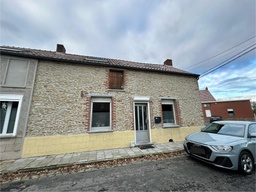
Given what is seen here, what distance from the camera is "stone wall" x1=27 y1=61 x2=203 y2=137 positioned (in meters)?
5.24

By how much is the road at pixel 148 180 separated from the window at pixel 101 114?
7.90ft

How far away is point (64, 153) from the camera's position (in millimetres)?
5105

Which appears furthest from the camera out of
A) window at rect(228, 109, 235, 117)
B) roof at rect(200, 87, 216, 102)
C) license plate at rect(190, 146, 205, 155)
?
roof at rect(200, 87, 216, 102)

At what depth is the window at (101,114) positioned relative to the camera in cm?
593

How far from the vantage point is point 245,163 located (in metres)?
3.28

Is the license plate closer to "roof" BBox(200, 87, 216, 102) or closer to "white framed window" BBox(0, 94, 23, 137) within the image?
"white framed window" BBox(0, 94, 23, 137)

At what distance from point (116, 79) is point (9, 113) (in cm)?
520

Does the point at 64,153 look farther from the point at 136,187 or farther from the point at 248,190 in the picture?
the point at 248,190

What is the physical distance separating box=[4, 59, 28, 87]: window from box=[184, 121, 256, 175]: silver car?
7885 mm

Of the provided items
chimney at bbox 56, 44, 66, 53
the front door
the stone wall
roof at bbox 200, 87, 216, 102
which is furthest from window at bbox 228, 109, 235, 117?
chimney at bbox 56, 44, 66, 53

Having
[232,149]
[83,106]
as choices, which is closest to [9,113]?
[83,106]

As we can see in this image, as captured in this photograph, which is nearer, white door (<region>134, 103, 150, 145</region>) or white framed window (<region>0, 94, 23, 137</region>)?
white framed window (<region>0, 94, 23, 137</region>)

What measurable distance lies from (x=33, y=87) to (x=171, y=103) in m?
7.85

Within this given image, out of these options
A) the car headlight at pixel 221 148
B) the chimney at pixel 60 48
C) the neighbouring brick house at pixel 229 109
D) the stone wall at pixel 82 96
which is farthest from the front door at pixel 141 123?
the neighbouring brick house at pixel 229 109
